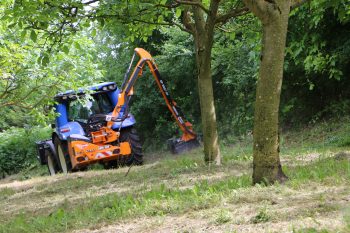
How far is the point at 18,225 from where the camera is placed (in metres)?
5.65

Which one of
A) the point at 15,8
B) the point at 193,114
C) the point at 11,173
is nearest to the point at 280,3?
the point at 15,8

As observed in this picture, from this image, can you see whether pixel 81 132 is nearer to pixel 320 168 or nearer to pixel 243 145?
pixel 243 145

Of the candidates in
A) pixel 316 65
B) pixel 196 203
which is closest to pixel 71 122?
pixel 316 65

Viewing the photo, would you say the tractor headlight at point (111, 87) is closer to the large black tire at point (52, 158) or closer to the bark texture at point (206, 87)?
the large black tire at point (52, 158)

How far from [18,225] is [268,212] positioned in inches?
121

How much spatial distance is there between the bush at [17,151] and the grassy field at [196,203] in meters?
14.3

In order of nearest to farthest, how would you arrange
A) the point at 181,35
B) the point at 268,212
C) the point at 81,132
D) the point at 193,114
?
the point at 268,212 → the point at 81,132 → the point at 181,35 → the point at 193,114

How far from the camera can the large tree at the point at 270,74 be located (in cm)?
527

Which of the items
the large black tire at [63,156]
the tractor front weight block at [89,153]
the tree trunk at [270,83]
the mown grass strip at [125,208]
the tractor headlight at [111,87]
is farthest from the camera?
the tractor headlight at [111,87]

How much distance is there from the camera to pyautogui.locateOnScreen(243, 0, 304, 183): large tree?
207 inches

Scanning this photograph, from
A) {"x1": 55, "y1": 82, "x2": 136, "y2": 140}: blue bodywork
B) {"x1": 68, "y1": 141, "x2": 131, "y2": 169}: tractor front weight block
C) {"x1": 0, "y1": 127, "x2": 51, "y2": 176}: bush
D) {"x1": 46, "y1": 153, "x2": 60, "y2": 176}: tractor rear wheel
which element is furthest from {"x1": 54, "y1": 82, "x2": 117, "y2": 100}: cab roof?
{"x1": 0, "y1": 127, "x2": 51, "y2": 176}: bush

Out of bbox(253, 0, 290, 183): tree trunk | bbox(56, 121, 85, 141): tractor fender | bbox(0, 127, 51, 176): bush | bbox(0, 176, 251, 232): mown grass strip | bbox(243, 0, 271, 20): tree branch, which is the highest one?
bbox(243, 0, 271, 20): tree branch

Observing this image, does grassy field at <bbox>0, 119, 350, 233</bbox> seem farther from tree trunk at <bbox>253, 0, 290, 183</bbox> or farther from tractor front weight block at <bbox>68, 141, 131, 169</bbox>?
tractor front weight block at <bbox>68, 141, 131, 169</bbox>

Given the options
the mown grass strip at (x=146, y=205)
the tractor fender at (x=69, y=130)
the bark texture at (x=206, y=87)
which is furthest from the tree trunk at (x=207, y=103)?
the tractor fender at (x=69, y=130)
